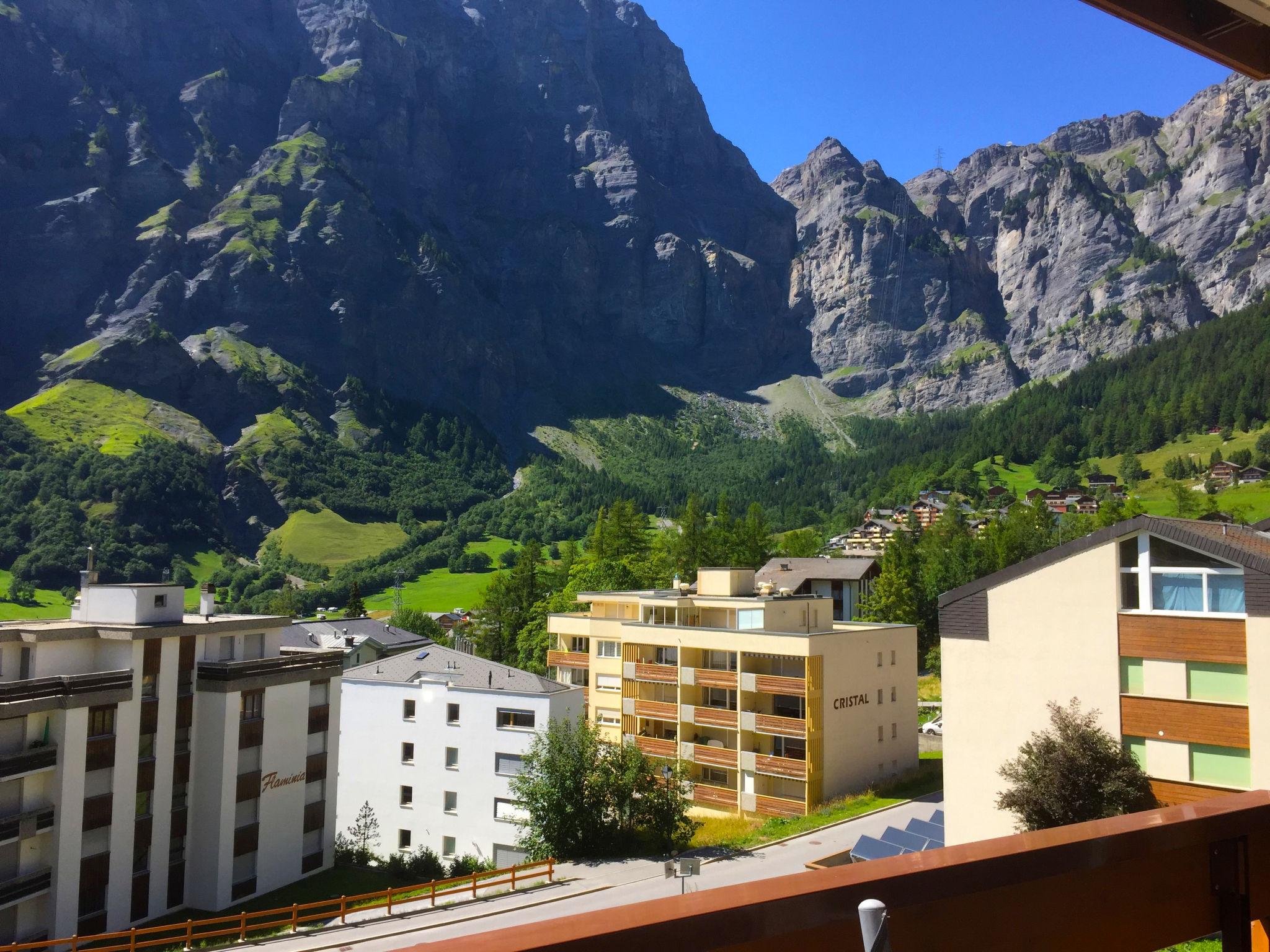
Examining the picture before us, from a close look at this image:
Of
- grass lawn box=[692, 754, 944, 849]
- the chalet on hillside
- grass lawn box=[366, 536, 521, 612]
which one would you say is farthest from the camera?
grass lawn box=[366, 536, 521, 612]

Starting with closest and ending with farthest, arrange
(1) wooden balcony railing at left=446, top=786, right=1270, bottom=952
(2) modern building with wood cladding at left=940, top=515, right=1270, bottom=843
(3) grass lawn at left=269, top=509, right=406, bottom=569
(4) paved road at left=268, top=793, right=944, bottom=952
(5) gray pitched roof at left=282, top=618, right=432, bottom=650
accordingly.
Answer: (1) wooden balcony railing at left=446, top=786, right=1270, bottom=952 → (2) modern building with wood cladding at left=940, top=515, right=1270, bottom=843 → (4) paved road at left=268, top=793, right=944, bottom=952 → (5) gray pitched roof at left=282, top=618, right=432, bottom=650 → (3) grass lawn at left=269, top=509, right=406, bottom=569

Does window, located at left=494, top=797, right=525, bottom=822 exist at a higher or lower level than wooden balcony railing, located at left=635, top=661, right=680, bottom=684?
lower

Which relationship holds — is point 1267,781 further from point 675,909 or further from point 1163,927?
point 675,909

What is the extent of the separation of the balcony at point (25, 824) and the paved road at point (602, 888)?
8762mm

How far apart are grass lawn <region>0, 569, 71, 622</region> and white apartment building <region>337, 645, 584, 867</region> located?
89358 mm

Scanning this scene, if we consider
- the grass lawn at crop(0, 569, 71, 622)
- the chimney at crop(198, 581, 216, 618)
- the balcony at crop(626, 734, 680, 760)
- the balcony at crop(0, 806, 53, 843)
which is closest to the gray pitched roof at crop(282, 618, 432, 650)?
the chimney at crop(198, 581, 216, 618)

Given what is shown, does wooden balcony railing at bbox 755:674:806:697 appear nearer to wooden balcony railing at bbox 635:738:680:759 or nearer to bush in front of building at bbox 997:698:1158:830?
wooden balcony railing at bbox 635:738:680:759

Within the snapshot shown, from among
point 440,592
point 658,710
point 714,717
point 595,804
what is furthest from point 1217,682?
point 440,592

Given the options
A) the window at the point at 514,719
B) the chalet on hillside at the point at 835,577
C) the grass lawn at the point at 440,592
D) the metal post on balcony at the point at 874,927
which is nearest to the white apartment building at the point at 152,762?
the window at the point at 514,719

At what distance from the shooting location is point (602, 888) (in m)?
28.7

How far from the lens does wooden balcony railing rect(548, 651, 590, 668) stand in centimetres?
5341

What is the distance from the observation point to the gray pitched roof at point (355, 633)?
6200 centimetres

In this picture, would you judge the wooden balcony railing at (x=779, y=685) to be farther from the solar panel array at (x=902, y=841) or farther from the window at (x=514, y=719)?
the solar panel array at (x=902, y=841)

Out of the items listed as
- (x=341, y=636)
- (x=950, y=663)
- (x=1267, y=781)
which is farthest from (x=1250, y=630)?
(x=341, y=636)
